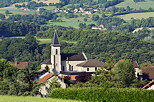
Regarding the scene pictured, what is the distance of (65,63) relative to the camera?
82000 millimetres

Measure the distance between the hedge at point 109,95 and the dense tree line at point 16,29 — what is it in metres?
122

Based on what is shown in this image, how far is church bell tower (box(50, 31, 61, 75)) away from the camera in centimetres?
7925

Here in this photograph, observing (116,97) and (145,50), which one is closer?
(116,97)

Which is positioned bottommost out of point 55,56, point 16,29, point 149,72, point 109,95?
point 16,29

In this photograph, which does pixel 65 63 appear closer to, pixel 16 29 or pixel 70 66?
pixel 70 66

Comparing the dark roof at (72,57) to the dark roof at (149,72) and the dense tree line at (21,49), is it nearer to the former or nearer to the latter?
the dark roof at (149,72)

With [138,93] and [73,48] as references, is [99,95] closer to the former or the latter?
[138,93]

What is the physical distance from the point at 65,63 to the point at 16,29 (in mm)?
84655

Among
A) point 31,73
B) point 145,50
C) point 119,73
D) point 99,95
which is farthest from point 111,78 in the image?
point 145,50

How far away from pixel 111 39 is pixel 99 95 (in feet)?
327

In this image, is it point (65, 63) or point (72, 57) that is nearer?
point (65, 63)

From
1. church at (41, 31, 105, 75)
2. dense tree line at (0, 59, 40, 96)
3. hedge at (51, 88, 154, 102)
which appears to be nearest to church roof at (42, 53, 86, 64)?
church at (41, 31, 105, 75)

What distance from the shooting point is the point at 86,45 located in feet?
424

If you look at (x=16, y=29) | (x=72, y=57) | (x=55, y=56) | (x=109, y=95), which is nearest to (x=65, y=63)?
(x=72, y=57)
